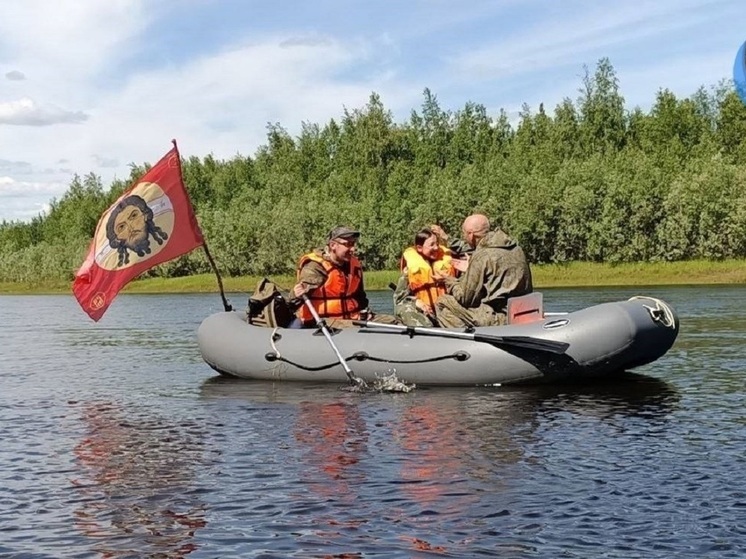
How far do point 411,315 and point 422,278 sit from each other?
0.58 metres

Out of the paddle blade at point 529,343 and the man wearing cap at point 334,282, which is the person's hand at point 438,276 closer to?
the man wearing cap at point 334,282

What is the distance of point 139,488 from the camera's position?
30.0 feet

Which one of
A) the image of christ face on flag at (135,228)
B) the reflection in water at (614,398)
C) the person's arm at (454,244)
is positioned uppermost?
the image of christ face on flag at (135,228)

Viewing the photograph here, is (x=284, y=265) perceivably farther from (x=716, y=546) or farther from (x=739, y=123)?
(x=716, y=546)

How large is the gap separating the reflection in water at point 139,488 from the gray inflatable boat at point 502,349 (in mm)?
2795

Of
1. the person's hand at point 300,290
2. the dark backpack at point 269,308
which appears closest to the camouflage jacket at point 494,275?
the person's hand at point 300,290

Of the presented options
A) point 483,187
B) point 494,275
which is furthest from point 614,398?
point 483,187

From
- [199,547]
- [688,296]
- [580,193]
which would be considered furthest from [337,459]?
[580,193]

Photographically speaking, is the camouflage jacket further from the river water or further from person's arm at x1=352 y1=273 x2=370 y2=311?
person's arm at x1=352 y1=273 x2=370 y2=311

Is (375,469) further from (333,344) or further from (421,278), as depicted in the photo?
(421,278)

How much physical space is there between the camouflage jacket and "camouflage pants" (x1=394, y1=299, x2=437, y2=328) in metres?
0.54

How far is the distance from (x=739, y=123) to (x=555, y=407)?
67049mm

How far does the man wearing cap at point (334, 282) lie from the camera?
595 inches

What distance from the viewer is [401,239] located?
2645 inches
